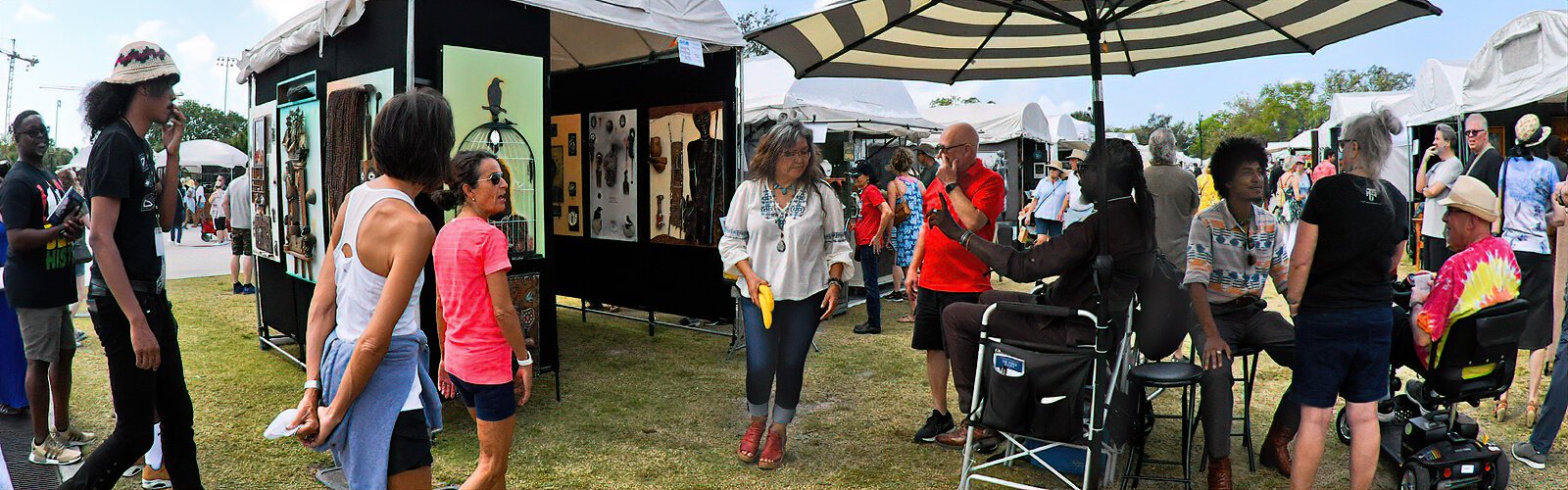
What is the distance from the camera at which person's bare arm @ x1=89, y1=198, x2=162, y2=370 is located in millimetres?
2768

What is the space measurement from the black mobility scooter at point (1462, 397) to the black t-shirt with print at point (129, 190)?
4367 millimetres

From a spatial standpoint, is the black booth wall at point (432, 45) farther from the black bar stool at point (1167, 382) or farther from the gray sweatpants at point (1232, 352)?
the gray sweatpants at point (1232, 352)

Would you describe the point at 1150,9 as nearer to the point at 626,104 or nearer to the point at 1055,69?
the point at 1055,69

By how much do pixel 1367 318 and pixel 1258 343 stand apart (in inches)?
27.9

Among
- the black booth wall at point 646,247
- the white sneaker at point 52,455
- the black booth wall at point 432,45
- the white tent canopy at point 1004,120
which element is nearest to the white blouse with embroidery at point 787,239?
the black booth wall at point 432,45

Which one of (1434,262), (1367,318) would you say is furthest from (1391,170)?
(1367,318)

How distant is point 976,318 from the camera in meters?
3.74

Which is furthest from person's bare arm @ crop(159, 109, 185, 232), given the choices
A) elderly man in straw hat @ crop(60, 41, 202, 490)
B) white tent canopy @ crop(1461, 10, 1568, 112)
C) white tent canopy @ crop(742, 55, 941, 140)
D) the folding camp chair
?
white tent canopy @ crop(1461, 10, 1568, 112)

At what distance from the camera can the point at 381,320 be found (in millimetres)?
1940

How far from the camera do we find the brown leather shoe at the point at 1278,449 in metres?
3.96

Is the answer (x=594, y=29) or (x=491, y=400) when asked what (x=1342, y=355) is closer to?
(x=491, y=400)

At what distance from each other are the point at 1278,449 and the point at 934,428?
1.52 meters

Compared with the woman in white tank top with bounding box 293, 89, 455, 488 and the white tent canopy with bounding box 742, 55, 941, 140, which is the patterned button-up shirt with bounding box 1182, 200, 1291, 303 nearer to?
the woman in white tank top with bounding box 293, 89, 455, 488

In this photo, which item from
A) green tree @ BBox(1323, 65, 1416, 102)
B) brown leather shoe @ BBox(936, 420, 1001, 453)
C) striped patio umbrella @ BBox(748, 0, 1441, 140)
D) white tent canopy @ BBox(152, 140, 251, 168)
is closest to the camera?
striped patio umbrella @ BBox(748, 0, 1441, 140)
